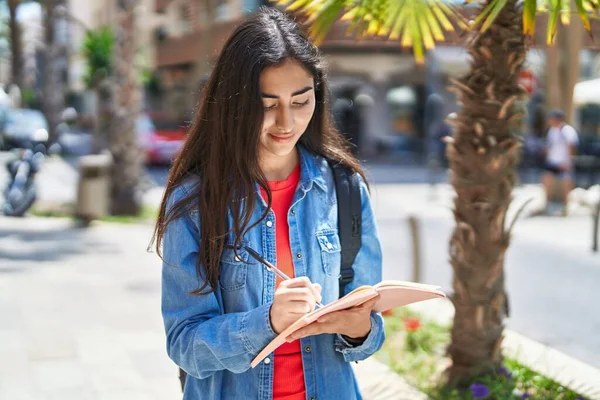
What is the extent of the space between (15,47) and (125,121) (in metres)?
18.0

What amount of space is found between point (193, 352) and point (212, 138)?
522 millimetres

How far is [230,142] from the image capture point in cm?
203

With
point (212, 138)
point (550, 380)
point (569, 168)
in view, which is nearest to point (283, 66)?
point (212, 138)

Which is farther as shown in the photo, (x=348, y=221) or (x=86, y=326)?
(x=86, y=326)

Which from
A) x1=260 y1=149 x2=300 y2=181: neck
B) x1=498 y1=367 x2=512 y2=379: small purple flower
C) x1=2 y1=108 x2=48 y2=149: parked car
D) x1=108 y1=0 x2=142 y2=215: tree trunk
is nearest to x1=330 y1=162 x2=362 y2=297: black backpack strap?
x1=260 y1=149 x2=300 y2=181: neck

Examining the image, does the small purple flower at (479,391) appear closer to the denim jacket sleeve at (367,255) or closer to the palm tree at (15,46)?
the denim jacket sleeve at (367,255)

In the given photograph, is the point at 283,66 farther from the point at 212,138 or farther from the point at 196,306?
the point at 196,306

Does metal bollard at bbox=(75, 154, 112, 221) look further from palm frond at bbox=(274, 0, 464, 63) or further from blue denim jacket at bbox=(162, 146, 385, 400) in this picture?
blue denim jacket at bbox=(162, 146, 385, 400)

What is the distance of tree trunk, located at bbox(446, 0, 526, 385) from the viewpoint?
4.38 metres

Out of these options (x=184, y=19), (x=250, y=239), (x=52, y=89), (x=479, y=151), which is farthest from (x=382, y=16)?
(x=184, y=19)

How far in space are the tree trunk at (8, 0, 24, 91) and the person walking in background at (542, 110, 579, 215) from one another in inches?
684

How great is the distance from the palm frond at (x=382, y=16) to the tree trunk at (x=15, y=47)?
23183mm

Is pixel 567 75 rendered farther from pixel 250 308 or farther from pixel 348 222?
pixel 250 308

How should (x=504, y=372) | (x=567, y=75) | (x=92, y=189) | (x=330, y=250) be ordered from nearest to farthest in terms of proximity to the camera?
(x=330, y=250) < (x=504, y=372) < (x=92, y=189) < (x=567, y=75)
